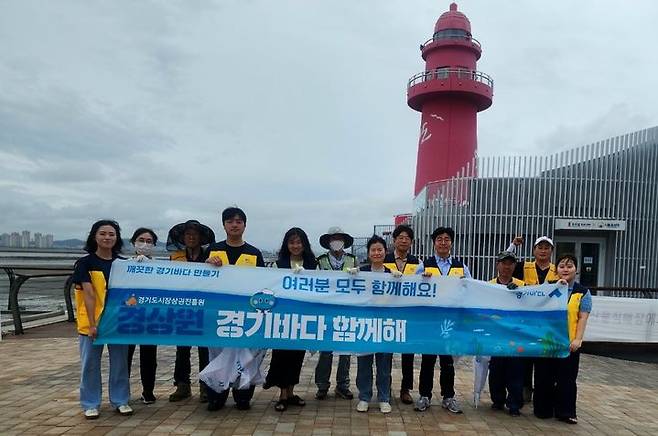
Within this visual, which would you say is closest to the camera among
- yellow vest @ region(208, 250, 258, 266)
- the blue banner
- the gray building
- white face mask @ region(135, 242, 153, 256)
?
the blue banner

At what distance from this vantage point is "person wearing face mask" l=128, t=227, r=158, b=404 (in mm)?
4477

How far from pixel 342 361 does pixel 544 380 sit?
6.08 feet

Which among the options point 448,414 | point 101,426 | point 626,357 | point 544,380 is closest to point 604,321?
point 626,357

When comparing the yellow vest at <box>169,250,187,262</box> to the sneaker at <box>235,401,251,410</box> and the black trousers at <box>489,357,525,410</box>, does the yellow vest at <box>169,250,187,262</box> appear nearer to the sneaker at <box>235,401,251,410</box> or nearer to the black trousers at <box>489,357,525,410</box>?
the sneaker at <box>235,401,251,410</box>

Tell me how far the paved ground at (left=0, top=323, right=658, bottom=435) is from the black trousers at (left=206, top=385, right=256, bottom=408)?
10 cm

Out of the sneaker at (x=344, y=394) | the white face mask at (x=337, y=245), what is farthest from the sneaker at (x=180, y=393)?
the white face mask at (x=337, y=245)

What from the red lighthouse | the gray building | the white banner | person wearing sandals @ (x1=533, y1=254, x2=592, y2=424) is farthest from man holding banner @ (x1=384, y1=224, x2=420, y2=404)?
the red lighthouse

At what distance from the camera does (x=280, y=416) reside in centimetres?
426

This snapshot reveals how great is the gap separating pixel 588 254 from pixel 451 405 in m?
10.8

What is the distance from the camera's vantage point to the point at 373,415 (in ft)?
14.2

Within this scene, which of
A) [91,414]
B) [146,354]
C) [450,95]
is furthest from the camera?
[450,95]

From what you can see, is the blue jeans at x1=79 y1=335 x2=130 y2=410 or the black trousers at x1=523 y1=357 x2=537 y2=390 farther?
the black trousers at x1=523 y1=357 x2=537 y2=390

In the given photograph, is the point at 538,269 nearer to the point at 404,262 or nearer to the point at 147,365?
the point at 404,262

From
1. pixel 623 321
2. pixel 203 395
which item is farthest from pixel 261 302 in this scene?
pixel 623 321
